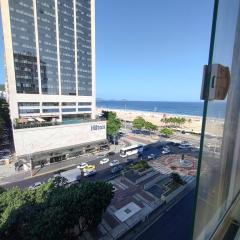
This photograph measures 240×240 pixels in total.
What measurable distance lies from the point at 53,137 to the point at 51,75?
38.0 feet

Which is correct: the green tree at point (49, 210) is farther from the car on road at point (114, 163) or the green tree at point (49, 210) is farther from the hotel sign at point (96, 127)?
the hotel sign at point (96, 127)

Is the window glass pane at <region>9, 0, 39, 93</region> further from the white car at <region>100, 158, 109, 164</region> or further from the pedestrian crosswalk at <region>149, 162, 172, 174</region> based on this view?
the pedestrian crosswalk at <region>149, 162, 172, 174</region>

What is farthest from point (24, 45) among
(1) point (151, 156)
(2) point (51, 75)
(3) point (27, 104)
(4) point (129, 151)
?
(1) point (151, 156)

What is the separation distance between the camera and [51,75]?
31656mm

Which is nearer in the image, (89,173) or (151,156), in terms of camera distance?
(89,173)

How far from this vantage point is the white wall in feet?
81.7

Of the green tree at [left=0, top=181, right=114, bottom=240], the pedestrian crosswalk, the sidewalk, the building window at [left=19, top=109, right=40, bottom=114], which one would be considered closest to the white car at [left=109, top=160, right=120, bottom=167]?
the sidewalk

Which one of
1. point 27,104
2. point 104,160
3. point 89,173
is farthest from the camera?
point 27,104

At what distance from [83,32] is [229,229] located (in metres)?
38.5

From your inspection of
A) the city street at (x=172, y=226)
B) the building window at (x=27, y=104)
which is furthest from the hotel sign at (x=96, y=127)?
the city street at (x=172, y=226)

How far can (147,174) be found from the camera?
2433 cm

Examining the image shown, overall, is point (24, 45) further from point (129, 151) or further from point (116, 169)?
point (129, 151)

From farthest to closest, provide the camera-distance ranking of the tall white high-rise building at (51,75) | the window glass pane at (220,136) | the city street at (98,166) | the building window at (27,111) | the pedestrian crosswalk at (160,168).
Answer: the building window at (27,111) → the tall white high-rise building at (51,75) → the pedestrian crosswalk at (160,168) → the city street at (98,166) → the window glass pane at (220,136)

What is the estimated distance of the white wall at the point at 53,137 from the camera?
24.9 meters
